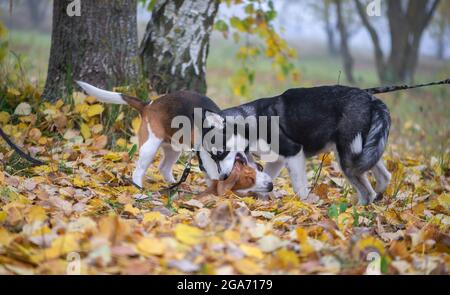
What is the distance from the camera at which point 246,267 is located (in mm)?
2975

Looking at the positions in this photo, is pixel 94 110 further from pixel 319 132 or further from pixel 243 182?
pixel 319 132

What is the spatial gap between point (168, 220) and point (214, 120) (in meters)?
1.32

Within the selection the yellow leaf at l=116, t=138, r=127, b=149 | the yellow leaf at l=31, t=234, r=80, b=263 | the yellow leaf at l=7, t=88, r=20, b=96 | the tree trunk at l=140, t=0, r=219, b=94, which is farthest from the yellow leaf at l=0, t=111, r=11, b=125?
the yellow leaf at l=31, t=234, r=80, b=263

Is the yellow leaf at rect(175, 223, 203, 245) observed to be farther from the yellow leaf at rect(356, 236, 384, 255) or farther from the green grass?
the green grass

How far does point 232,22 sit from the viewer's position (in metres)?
8.34

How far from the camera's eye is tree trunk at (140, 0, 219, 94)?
22.6 ft

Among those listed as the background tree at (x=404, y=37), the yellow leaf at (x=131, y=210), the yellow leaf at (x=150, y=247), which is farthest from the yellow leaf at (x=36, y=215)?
the background tree at (x=404, y=37)

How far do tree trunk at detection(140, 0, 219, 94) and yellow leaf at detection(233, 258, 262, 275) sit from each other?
4.15 metres

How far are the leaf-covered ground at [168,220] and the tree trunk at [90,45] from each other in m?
0.32

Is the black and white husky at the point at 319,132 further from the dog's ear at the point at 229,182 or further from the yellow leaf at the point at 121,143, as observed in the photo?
the yellow leaf at the point at 121,143

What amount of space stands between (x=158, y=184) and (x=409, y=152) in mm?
4502
